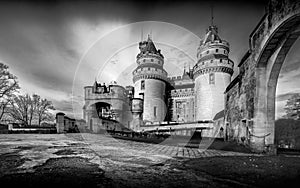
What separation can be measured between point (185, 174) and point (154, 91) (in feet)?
112

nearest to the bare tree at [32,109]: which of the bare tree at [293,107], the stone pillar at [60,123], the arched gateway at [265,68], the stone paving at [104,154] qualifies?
the stone pillar at [60,123]

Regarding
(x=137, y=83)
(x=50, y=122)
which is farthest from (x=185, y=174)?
(x=50, y=122)

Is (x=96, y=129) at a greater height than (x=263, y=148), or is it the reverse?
(x=263, y=148)

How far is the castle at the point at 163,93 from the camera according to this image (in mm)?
32188

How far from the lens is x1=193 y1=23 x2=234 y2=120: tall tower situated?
3170 cm

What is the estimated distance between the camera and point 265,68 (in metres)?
8.48

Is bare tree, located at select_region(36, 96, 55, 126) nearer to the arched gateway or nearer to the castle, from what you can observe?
the castle

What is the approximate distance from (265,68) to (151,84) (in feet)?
97.1

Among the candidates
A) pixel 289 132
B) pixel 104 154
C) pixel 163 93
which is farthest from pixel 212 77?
pixel 104 154

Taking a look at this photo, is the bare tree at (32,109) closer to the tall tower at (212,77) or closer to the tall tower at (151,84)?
the tall tower at (151,84)

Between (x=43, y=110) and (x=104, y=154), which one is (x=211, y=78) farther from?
(x=43, y=110)

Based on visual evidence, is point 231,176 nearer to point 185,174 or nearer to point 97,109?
point 185,174

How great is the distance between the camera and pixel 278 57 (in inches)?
309

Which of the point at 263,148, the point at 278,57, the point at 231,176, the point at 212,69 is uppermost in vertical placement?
the point at 212,69
